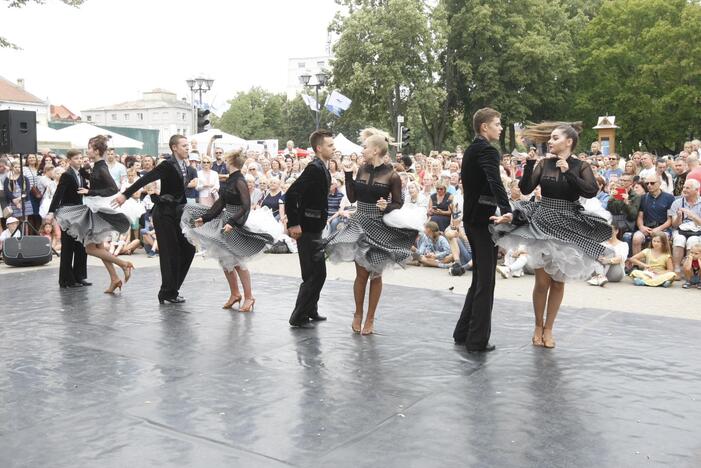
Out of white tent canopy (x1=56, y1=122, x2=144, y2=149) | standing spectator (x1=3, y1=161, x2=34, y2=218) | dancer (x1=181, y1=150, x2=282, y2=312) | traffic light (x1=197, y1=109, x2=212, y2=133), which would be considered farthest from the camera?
white tent canopy (x1=56, y1=122, x2=144, y2=149)

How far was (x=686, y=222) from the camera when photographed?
11086mm

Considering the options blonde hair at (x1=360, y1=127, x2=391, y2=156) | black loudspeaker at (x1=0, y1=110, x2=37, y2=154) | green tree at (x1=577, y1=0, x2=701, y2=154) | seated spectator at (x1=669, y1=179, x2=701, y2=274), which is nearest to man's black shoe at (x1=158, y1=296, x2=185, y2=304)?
A: blonde hair at (x1=360, y1=127, x2=391, y2=156)

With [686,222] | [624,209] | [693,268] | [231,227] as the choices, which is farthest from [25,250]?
[686,222]

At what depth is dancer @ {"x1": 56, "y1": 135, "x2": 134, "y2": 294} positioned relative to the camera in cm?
909

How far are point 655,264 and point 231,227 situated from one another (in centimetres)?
668

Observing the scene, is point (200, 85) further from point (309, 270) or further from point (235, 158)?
point (309, 270)

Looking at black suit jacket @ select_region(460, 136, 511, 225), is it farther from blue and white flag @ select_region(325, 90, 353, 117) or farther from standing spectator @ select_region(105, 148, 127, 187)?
blue and white flag @ select_region(325, 90, 353, 117)

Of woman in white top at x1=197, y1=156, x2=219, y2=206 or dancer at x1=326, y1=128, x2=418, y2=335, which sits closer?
dancer at x1=326, y1=128, x2=418, y2=335

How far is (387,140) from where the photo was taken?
672 centimetres

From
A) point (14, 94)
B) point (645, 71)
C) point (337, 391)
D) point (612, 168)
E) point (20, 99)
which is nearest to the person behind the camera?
point (337, 391)

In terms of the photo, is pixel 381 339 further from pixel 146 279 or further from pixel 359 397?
pixel 146 279

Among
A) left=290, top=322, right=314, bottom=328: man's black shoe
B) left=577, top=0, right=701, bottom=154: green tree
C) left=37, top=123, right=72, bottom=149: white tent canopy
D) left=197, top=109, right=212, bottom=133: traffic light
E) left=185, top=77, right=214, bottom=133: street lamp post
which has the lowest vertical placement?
left=290, top=322, right=314, bottom=328: man's black shoe

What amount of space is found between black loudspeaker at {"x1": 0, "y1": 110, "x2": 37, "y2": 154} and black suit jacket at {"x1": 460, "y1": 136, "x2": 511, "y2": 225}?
8948 mm

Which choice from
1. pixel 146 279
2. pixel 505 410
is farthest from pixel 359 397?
Result: pixel 146 279
